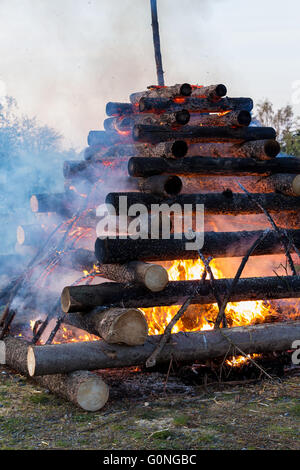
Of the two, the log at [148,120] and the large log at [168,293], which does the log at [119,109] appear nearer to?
the log at [148,120]

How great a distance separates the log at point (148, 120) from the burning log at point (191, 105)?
19cm

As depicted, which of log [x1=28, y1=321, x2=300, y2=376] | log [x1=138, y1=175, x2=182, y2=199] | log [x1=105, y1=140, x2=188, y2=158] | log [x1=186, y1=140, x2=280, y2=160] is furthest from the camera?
log [x1=186, y1=140, x2=280, y2=160]

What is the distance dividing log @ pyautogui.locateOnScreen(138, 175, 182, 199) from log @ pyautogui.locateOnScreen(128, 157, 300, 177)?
0.73 ft

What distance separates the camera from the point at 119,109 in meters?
10.7

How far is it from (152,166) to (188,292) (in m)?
1.92

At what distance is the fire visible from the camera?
8156 mm

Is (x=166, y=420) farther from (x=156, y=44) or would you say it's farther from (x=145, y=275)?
(x=156, y=44)

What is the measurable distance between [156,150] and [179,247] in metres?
1.76

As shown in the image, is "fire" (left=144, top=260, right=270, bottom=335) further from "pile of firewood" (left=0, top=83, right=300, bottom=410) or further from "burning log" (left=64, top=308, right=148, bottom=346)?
"burning log" (left=64, top=308, right=148, bottom=346)

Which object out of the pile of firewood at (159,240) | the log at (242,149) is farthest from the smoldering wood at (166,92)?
the log at (242,149)

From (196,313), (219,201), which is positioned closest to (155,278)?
(196,313)

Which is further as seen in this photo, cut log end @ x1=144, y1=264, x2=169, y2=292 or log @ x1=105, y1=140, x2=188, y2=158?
log @ x1=105, y1=140, x2=188, y2=158

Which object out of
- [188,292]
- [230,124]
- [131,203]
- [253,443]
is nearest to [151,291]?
[188,292]

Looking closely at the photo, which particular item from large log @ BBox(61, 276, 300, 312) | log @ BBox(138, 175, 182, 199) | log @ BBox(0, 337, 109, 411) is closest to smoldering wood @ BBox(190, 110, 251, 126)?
log @ BBox(138, 175, 182, 199)
